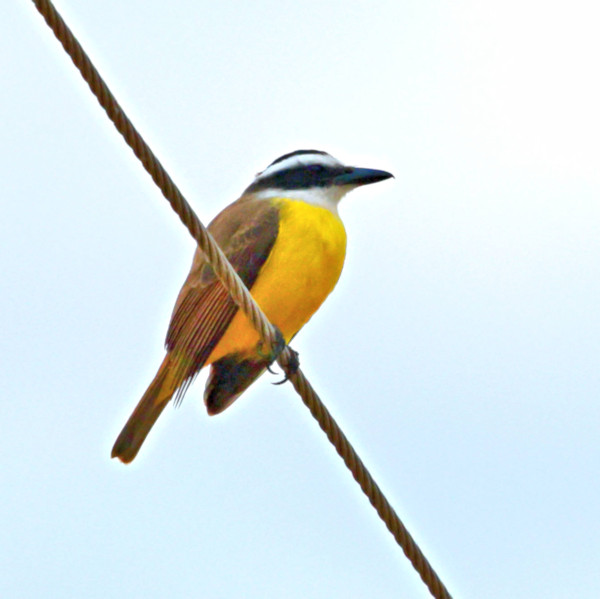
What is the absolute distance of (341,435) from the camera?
4332mm

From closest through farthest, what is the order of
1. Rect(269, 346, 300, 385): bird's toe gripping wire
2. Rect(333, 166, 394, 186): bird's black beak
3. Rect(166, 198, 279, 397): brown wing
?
Rect(269, 346, 300, 385): bird's toe gripping wire < Rect(166, 198, 279, 397): brown wing < Rect(333, 166, 394, 186): bird's black beak

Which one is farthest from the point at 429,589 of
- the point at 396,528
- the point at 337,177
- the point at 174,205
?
the point at 337,177

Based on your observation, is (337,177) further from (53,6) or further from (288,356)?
(53,6)

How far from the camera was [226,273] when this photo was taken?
4262mm

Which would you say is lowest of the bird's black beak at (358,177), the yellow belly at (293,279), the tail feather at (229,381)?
the tail feather at (229,381)

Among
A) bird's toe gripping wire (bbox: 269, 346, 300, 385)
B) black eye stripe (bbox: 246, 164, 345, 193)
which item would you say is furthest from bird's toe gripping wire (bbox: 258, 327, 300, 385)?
black eye stripe (bbox: 246, 164, 345, 193)

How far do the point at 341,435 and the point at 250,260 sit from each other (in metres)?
1.73

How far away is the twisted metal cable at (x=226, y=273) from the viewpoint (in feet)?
11.4

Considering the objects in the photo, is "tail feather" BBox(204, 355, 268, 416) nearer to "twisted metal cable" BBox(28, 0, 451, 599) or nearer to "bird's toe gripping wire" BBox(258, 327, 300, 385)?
"bird's toe gripping wire" BBox(258, 327, 300, 385)

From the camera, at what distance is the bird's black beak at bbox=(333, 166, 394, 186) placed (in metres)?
6.32

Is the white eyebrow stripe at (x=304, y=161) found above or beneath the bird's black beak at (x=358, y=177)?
above

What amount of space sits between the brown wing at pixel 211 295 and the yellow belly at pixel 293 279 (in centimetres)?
5

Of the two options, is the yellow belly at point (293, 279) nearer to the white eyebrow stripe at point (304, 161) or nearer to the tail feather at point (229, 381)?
the tail feather at point (229, 381)

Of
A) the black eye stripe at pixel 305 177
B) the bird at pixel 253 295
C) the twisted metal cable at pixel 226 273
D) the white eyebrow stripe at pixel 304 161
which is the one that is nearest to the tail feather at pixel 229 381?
the bird at pixel 253 295
